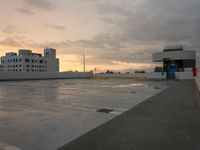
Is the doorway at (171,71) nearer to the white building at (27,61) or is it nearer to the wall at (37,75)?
the wall at (37,75)

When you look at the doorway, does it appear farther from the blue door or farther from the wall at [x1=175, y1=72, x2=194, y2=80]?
the wall at [x1=175, y1=72, x2=194, y2=80]

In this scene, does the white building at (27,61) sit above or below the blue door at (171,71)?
above

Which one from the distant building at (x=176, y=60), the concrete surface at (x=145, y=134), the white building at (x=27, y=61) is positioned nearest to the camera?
the concrete surface at (x=145, y=134)

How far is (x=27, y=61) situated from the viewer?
110m

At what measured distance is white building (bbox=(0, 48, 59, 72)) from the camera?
357 feet

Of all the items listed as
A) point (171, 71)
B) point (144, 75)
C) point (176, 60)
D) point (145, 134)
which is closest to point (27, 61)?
point (144, 75)

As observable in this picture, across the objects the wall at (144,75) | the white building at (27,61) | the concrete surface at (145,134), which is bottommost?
the concrete surface at (145,134)

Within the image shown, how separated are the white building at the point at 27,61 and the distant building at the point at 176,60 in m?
78.1

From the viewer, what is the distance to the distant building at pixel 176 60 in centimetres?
4416

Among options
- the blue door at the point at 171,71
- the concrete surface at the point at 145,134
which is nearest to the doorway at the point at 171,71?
the blue door at the point at 171,71

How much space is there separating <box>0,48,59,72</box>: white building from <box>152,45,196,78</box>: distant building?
256ft

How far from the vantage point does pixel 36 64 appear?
11625 centimetres

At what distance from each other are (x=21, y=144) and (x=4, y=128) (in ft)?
5.74

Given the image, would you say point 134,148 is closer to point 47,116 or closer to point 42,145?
point 42,145
